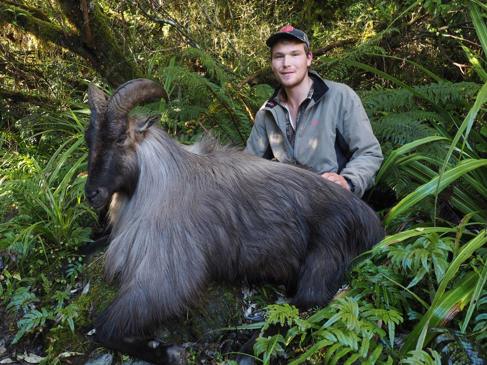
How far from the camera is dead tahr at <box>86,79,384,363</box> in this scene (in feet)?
10.9

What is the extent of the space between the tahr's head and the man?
4.63 ft

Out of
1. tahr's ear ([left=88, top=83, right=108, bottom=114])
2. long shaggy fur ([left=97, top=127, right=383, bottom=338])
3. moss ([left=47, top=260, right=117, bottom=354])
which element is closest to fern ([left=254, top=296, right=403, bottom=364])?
long shaggy fur ([left=97, top=127, right=383, bottom=338])

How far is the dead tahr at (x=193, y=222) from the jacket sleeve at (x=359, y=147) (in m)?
0.35

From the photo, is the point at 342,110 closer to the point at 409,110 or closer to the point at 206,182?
the point at 409,110

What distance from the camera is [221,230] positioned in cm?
355

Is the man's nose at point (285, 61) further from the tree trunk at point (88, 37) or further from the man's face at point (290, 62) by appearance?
the tree trunk at point (88, 37)

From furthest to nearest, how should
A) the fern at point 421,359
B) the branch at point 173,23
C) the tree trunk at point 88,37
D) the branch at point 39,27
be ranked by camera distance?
the branch at point 173,23
the branch at point 39,27
the tree trunk at point 88,37
the fern at point 421,359

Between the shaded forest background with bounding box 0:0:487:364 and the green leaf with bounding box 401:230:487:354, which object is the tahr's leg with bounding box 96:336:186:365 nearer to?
the shaded forest background with bounding box 0:0:487:364

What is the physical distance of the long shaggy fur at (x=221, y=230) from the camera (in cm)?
335

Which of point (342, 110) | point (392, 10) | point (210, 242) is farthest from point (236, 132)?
point (392, 10)

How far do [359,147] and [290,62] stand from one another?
89 cm

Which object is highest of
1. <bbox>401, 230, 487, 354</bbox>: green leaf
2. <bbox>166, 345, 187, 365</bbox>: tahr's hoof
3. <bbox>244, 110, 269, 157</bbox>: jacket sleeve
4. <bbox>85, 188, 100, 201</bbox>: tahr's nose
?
<bbox>244, 110, 269, 157</bbox>: jacket sleeve

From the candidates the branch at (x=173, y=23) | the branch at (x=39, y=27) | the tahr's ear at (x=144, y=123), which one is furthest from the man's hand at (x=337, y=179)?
the branch at (x=39, y=27)

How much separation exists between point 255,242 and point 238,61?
14.6ft
